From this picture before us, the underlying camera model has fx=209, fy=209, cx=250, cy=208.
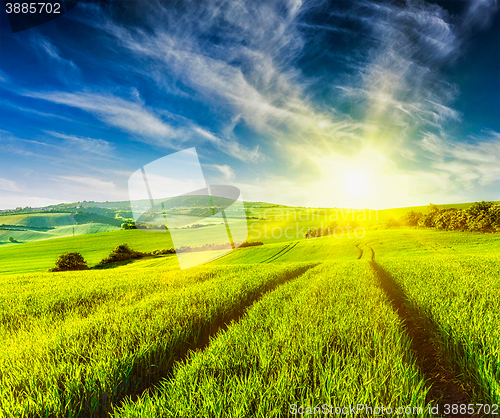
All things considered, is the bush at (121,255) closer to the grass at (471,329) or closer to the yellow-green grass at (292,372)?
the yellow-green grass at (292,372)

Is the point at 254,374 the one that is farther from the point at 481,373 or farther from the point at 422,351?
the point at 422,351

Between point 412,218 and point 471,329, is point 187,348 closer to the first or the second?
point 471,329

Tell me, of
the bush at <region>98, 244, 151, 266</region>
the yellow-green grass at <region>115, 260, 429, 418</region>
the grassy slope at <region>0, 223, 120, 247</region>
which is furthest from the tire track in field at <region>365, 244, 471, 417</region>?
the grassy slope at <region>0, 223, 120, 247</region>

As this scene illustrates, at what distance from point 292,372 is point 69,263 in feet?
179

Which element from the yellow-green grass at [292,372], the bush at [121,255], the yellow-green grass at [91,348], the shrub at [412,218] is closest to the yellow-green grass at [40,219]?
the bush at [121,255]

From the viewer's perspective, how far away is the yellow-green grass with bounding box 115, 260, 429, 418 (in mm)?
2219

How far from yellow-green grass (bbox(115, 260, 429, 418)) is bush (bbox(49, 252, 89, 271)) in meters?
52.1

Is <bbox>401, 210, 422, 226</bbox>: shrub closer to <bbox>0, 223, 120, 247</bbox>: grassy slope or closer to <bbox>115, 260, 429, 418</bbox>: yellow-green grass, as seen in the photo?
<bbox>115, 260, 429, 418</bbox>: yellow-green grass

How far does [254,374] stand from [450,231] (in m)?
64.8

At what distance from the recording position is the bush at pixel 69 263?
135 ft

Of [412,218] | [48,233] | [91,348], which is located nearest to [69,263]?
[91,348]

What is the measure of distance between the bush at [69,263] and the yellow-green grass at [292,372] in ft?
171

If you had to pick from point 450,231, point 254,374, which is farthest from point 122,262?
point 450,231

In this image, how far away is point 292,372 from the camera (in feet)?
8.63
